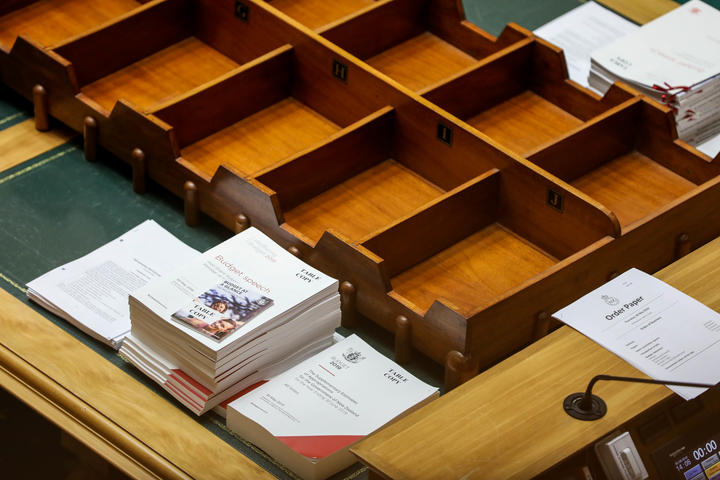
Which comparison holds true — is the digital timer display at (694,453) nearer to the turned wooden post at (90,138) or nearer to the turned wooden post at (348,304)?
the turned wooden post at (348,304)

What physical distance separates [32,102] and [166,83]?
0.47 metres

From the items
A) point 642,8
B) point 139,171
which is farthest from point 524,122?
point 139,171

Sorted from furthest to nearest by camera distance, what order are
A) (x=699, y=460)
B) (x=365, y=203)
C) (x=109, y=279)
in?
(x=365, y=203) < (x=109, y=279) < (x=699, y=460)

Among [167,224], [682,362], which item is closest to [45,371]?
[167,224]

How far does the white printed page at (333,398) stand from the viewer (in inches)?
156

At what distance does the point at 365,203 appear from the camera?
4.74 m

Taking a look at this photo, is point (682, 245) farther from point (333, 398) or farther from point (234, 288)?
point (234, 288)

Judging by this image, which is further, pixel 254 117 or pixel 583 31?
pixel 583 31

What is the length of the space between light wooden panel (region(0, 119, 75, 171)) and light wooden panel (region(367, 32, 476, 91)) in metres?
1.12

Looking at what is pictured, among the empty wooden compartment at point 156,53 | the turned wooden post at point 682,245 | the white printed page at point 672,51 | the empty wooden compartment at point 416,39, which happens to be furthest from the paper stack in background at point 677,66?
the empty wooden compartment at point 156,53

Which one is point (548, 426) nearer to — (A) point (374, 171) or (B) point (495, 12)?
(A) point (374, 171)

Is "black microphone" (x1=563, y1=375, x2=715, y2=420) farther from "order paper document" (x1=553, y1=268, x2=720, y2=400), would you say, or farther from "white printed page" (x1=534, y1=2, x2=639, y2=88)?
"white printed page" (x1=534, y1=2, x2=639, y2=88)

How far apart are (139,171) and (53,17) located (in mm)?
1008

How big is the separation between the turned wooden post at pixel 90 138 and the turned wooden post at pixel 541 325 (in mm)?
1607
